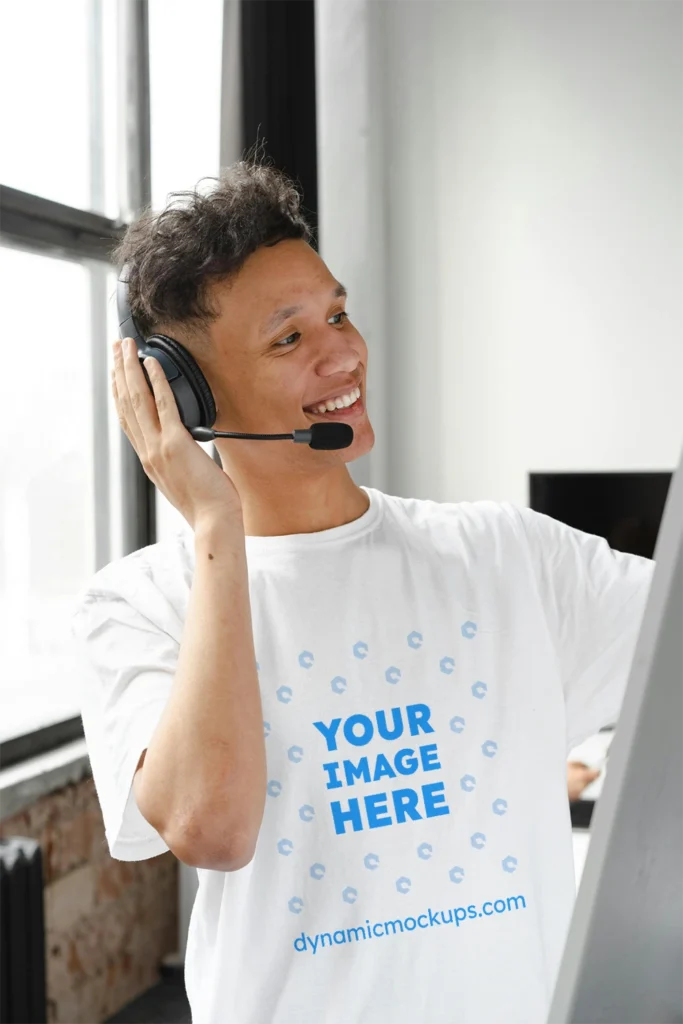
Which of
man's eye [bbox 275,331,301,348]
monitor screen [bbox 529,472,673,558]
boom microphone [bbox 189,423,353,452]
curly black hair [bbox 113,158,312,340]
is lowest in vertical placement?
monitor screen [bbox 529,472,673,558]

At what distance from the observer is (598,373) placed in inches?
108

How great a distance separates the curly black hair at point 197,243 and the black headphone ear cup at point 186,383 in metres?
0.07

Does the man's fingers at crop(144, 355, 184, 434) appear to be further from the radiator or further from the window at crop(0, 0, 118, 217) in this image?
the window at crop(0, 0, 118, 217)

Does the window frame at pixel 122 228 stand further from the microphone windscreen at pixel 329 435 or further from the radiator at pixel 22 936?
the microphone windscreen at pixel 329 435

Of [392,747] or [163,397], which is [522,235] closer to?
[163,397]

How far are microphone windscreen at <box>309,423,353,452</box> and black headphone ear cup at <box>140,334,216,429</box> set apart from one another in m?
0.13

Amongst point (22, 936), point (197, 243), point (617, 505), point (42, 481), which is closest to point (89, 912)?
point (22, 936)

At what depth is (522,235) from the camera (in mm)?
2828

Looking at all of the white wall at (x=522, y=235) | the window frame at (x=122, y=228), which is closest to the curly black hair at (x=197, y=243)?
the window frame at (x=122, y=228)

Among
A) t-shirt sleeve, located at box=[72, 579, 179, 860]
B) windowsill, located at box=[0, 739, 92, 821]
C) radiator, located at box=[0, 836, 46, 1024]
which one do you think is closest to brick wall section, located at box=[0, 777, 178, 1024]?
windowsill, located at box=[0, 739, 92, 821]

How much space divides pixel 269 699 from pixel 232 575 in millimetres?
149

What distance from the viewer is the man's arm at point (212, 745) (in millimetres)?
926

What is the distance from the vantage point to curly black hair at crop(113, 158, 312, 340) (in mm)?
1188

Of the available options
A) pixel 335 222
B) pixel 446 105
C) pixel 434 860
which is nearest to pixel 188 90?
pixel 335 222
